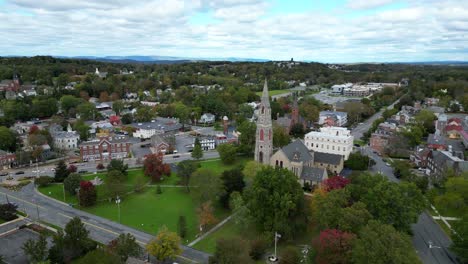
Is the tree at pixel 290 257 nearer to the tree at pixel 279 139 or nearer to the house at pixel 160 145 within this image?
the tree at pixel 279 139

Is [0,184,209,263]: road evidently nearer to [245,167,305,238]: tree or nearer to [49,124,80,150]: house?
[245,167,305,238]: tree

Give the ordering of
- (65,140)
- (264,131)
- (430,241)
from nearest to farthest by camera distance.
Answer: (430,241) < (264,131) < (65,140)

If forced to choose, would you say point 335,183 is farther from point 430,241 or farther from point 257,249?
point 257,249

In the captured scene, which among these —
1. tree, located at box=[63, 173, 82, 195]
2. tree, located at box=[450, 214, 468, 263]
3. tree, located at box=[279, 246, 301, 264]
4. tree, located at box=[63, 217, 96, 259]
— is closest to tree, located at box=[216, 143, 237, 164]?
tree, located at box=[63, 173, 82, 195]

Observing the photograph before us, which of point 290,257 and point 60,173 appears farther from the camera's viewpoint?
point 60,173

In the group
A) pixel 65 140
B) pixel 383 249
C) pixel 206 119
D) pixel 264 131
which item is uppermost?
pixel 264 131

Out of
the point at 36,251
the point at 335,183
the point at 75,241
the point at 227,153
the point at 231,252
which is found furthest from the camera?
the point at 227,153

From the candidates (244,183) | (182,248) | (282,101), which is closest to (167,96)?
(282,101)

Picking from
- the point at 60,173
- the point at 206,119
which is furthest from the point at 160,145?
the point at 206,119
